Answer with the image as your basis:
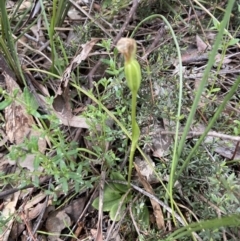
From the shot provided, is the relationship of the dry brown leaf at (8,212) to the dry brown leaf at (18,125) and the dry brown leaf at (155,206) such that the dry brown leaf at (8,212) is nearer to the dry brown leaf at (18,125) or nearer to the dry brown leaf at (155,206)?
the dry brown leaf at (18,125)

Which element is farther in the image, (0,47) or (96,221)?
(0,47)

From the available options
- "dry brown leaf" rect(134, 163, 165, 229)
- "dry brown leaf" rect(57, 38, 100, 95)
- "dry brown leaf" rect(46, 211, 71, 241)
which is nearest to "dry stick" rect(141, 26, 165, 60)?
"dry brown leaf" rect(57, 38, 100, 95)

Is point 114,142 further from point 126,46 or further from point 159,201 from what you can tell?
point 126,46

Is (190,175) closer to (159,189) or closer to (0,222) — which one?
(159,189)

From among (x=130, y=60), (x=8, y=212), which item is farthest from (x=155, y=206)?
(x=130, y=60)

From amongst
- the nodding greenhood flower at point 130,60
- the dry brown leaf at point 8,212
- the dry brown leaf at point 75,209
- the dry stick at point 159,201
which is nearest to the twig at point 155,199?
the dry stick at point 159,201

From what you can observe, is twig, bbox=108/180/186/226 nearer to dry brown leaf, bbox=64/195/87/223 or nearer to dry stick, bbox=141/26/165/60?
dry brown leaf, bbox=64/195/87/223

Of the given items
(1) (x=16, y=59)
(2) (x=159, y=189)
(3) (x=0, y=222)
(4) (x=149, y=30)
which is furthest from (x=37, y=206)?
(4) (x=149, y=30)
